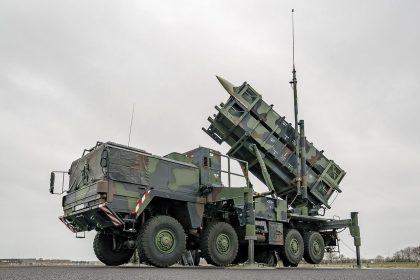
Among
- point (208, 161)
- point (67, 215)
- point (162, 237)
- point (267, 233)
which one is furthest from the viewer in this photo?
point (267, 233)

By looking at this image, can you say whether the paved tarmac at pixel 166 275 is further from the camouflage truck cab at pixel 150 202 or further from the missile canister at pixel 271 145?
the missile canister at pixel 271 145

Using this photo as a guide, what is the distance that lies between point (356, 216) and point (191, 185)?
5807 millimetres

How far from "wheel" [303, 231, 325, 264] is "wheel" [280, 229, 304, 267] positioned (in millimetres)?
354

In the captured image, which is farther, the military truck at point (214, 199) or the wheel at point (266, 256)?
the wheel at point (266, 256)

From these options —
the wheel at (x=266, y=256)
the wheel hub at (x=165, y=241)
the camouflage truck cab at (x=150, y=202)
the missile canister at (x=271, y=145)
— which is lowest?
the wheel at (x=266, y=256)

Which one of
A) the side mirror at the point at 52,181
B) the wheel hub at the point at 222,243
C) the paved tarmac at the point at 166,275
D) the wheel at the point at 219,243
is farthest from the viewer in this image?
the wheel hub at the point at 222,243

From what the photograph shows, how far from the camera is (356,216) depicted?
13234 mm

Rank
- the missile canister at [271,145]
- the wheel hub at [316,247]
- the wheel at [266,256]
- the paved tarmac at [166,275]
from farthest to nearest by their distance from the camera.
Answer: the wheel hub at [316,247] < the wheel at [266,256] < the missile canister at [271,145] < the paved tarmac at [166,275]

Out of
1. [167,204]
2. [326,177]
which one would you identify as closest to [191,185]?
[167,204]

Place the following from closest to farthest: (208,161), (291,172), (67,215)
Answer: (67,215), (208,161), (291,172)

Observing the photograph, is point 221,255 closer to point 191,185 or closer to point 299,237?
point 191,185

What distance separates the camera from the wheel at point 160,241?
8.22 metres

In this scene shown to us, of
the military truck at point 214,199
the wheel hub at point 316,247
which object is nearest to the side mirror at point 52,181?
the military truck at point 214,199

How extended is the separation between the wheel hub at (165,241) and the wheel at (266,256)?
4.68m
